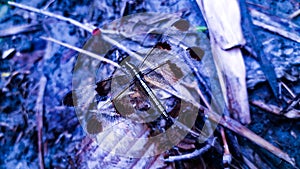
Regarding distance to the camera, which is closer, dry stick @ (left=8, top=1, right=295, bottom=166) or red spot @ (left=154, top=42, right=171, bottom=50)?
dry stick @ (left=8, top=1, right=295, bottom=166)

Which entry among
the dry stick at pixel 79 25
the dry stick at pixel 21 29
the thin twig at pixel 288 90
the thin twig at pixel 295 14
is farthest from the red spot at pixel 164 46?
the dry stick at pixel 21 29

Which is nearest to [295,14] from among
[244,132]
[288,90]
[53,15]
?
[288,90]

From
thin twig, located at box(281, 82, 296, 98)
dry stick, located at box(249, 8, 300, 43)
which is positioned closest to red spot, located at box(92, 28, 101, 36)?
dry stick, located at box(249, 8, 300, 43)

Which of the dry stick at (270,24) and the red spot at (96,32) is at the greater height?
the red spot at (96,32)

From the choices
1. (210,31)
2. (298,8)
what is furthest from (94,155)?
(298,8)

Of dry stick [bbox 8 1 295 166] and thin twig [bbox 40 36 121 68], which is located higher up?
thin twig [bbox 40 36 121 68]

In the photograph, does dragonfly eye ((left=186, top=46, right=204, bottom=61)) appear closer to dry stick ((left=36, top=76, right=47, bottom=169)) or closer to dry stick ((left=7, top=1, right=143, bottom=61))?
dry stick ((left=7, top=1, right=143, bottom=61))

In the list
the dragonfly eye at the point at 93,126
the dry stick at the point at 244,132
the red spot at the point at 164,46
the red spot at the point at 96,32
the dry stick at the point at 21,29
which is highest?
the dry stick at the point at 21,29

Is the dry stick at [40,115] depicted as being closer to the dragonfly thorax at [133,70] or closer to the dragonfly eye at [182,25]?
the dragonfly thorax at [133,70]

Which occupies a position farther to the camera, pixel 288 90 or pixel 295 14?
pixel 295 14

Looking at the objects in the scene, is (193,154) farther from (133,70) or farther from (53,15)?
(53,15)
